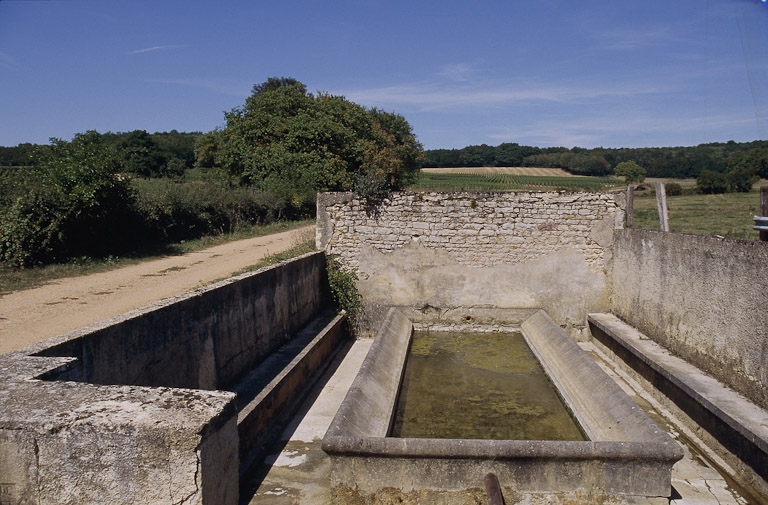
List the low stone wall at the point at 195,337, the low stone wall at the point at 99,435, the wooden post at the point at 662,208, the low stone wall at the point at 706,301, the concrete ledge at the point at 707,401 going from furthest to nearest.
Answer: the wooden post at the point at 662,208
the low stone wall at the point at 706,301
the concrete ledge at the point at 707,401
the low stone wall at the point at 195,337
the low stone wall at the point at 99,435

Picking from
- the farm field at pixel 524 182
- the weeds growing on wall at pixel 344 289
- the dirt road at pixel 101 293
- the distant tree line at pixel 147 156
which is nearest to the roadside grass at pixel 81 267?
the dirt road at pixel 101 293

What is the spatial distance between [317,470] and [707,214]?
1025cm

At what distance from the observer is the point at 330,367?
27.8 feet

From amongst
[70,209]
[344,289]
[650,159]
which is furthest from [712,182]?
[70,209]

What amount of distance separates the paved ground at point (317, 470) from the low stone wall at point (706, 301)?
79cm

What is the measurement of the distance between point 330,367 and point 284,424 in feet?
7.81

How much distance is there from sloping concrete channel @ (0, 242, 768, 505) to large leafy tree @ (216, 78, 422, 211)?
13967 mm

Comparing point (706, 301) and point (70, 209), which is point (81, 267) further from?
point (706, 301)

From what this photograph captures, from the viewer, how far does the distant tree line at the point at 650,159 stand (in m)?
14.3

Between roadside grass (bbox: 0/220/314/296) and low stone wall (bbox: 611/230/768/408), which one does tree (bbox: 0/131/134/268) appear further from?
low stone wall (bbox: 611/230/768/408)

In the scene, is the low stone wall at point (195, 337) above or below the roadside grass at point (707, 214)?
below

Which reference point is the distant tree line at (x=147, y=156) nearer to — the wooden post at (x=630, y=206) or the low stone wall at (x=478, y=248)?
the low stone wall at (x=478, y=248)

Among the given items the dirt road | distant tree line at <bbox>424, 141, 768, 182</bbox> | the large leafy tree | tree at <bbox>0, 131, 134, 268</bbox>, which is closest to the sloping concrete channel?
the dirt road

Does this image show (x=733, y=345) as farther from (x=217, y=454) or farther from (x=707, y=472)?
(x=217, y=454)
